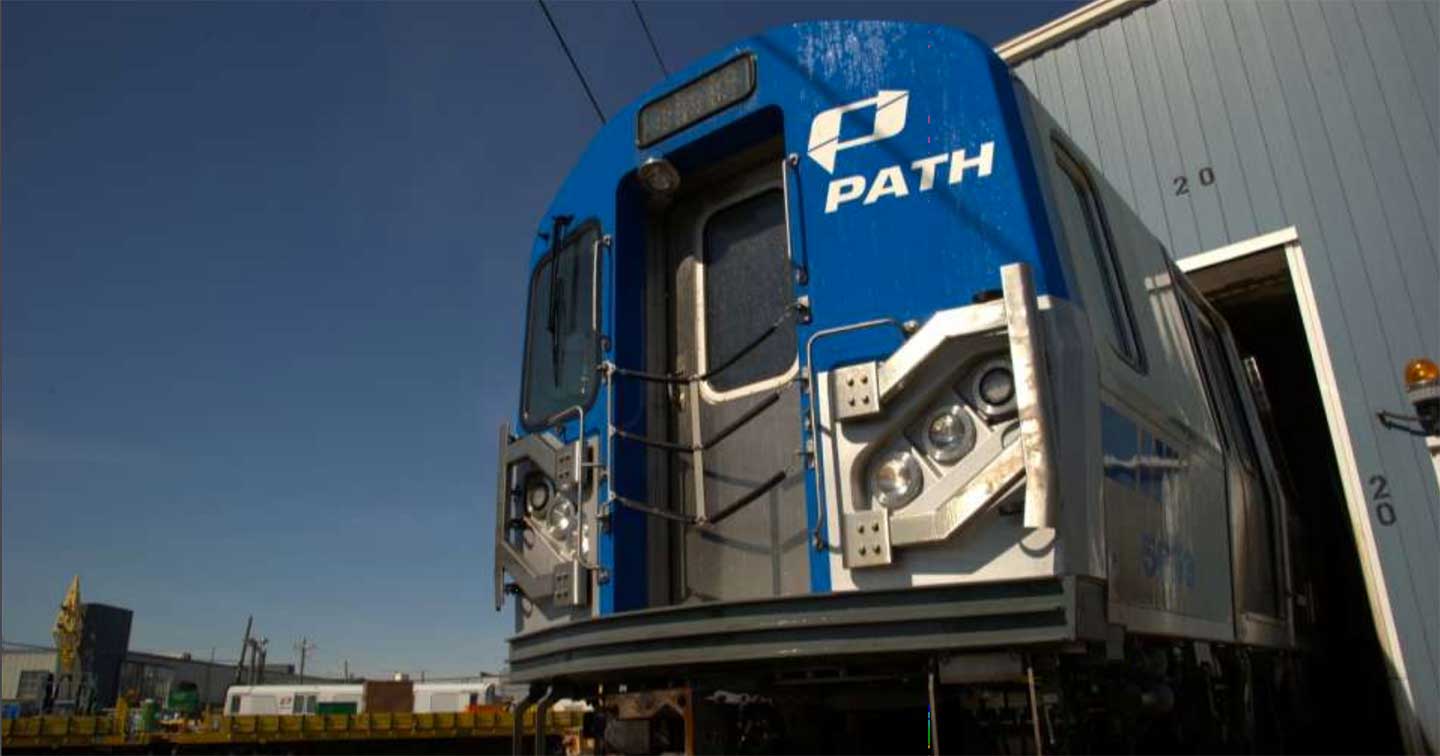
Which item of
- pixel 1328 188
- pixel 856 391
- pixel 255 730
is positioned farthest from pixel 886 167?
pixel 255 730

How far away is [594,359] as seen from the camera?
4.13m

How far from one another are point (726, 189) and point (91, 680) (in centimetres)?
4371

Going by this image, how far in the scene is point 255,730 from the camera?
2567 cm

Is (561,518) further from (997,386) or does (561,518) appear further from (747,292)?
(997,386)

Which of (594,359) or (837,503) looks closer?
(837,503)

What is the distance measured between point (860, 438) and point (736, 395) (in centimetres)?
99

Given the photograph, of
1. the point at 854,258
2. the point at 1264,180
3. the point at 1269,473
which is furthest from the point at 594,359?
the point at 1264,180

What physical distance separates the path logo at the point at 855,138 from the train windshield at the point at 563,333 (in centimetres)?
115

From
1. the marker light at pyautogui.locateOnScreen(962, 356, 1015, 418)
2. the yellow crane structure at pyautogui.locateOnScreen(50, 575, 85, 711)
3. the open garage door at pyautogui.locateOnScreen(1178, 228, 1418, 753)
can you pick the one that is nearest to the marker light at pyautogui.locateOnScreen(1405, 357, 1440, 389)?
the open garage door at pyautogui.locateOnScreen(1178, 228, 1418, 753)

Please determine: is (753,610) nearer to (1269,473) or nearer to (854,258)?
(854,258)

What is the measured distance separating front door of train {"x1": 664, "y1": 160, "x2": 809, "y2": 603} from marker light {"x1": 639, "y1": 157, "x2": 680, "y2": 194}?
289mm

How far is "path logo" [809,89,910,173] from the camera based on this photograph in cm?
346

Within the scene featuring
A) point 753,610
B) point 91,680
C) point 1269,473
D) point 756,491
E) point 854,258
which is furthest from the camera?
point 91,680

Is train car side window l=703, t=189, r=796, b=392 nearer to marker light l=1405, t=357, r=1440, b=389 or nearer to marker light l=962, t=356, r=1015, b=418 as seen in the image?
marker light l=962, t=356, r=1015, b=418
